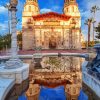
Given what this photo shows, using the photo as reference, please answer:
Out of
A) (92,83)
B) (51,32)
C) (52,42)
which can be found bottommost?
(92,83)

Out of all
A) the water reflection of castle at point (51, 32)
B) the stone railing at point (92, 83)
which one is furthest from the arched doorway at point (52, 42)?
the stone railing at point (92, 83)

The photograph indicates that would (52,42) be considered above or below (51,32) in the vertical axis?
below

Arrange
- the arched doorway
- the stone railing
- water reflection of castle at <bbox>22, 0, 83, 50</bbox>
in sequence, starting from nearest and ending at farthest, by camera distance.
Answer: the stone railing < water reflection of castle at <bbox>22, 0, 83, 50</bbox> < the arched doorway

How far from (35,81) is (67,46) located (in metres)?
41.8

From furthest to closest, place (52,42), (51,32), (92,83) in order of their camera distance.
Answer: (52,42), (51,32), (92,83)

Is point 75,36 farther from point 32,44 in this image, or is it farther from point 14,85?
point 14,85

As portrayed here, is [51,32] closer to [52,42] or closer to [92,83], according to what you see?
[52,42]

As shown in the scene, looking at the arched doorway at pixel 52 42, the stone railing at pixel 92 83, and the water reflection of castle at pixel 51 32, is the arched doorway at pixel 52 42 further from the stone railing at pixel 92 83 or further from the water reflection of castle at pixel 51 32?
the stone railing at pixel 92 83

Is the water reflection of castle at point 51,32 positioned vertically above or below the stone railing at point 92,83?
above

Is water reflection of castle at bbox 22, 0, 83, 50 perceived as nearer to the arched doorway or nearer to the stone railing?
the arched doorway

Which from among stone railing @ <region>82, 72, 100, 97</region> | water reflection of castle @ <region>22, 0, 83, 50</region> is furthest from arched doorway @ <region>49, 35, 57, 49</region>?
stone railing @ <region>82, 72, 100, 97</region>

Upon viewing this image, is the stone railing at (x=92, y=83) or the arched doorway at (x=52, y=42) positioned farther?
the arched doorway at (x=52, y=42)

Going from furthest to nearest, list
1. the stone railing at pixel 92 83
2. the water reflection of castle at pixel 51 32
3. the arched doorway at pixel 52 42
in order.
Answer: the arched doorway at pixel 52 42 → the water reflection of castle at pixel 51 32 → the stone railing at pixel 92 83

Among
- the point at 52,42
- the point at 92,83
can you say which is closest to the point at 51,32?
the point at 52,42
